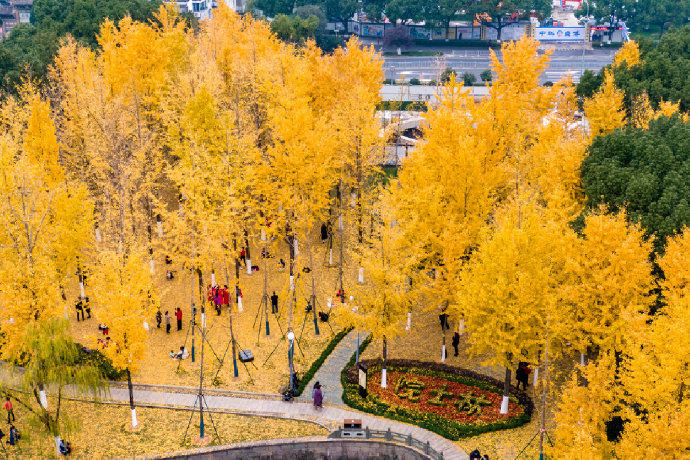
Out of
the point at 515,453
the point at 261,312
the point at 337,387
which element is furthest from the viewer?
the point at 261,312

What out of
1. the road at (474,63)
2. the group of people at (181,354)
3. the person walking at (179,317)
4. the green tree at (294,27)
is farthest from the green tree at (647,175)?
the green tree at (294,27)

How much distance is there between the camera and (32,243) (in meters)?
33.2

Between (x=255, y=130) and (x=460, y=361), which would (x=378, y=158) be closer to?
(x=255, y=130)

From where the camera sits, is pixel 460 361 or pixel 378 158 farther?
pixel 378 158

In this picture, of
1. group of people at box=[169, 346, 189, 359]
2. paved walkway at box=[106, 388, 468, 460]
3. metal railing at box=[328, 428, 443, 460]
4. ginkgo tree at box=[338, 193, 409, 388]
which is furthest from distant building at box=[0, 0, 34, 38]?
metal railing at box=[328, 428, 443, 460]

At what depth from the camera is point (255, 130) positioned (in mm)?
51312

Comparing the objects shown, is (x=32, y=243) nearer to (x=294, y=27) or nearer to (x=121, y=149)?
(x=121, y=149)

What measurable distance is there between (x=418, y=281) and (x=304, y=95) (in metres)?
21.7

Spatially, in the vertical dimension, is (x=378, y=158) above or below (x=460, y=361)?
above

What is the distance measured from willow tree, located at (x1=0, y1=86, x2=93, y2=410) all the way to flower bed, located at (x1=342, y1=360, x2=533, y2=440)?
15.5 meters

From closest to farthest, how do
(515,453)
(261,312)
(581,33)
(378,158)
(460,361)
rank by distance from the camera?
(515,453), (460,361), (261,312), (378,158), (581,33)

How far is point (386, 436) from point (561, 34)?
103 meters

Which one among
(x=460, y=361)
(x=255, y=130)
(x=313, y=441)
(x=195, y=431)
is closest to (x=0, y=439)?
(x=195, y=431)

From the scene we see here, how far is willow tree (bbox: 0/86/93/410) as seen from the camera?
3194 cm
